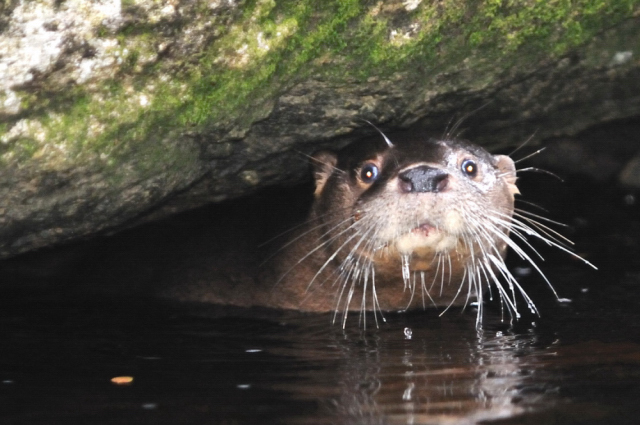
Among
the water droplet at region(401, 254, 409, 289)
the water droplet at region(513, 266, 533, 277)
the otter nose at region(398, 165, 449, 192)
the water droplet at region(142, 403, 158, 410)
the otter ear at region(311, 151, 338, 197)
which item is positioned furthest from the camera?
the water droplet at region(513, 266, 533, 277)

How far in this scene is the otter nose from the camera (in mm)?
4512

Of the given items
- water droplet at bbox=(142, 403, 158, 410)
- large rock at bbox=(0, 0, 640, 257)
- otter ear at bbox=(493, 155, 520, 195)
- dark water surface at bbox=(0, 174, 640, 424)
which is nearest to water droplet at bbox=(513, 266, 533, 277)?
dark water surface at bbox=(0, 174, 640, 424)

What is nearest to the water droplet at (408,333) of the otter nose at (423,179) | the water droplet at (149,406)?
the otter nose at (423,179)

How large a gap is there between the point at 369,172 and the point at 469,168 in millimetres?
521

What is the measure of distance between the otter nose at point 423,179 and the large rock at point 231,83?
16.8 inches

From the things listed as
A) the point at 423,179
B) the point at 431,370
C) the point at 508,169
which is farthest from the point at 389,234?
the point at 508,169

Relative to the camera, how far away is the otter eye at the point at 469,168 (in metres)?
4.99

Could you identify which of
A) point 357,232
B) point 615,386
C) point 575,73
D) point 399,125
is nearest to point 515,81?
point 575,73

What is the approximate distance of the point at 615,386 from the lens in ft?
11.5

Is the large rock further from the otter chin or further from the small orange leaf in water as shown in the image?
the small orange leaf in water

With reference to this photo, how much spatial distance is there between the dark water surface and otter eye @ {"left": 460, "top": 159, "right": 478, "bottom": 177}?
2.50ft

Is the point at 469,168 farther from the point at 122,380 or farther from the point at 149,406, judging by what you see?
the point at 149,406

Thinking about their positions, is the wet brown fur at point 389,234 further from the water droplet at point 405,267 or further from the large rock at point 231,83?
the large rock at point 231,83

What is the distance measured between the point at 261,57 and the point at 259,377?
1.31 m
